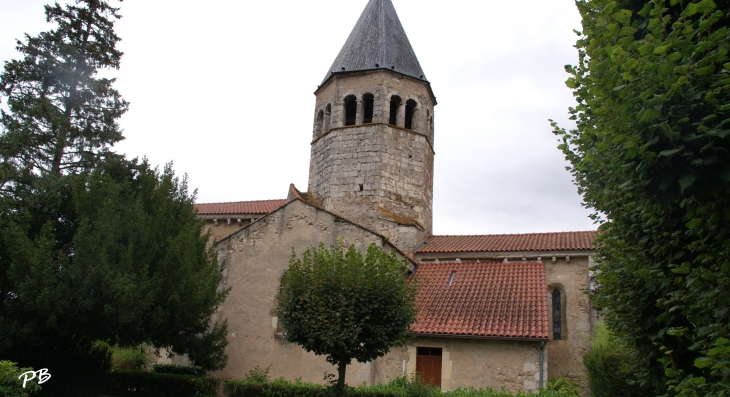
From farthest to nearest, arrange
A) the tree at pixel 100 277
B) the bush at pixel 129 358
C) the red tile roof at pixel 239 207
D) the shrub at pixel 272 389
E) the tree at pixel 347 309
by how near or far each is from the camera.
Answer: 1. the red tile roof at pixel 239 207
2. the bush at pixel 129 358
3. the shrub at pixel 272 389
4. the tree at pixel 100 277
5. the tree at pixel 347 309

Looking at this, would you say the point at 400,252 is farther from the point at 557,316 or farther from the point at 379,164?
the point at 557,316

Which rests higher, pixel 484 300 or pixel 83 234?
pixel 83 234

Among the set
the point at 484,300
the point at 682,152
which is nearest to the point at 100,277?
the point at 484,300

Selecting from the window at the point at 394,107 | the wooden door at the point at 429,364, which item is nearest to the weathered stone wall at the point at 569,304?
the wooden door at the point at 429,364

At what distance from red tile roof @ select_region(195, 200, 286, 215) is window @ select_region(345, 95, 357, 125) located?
4361 millimetres

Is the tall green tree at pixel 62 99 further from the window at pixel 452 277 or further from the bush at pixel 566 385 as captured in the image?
the bush at pixel 566 385

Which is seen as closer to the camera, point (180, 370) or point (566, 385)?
point (566, 385)

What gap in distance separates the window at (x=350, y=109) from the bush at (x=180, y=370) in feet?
34.7

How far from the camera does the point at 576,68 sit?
269 inches

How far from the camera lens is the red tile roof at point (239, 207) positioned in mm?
20062

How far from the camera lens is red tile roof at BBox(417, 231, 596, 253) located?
16078mm

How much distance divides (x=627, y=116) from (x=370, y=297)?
658cm

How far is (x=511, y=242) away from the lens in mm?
17281

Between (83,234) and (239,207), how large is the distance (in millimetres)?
10266
